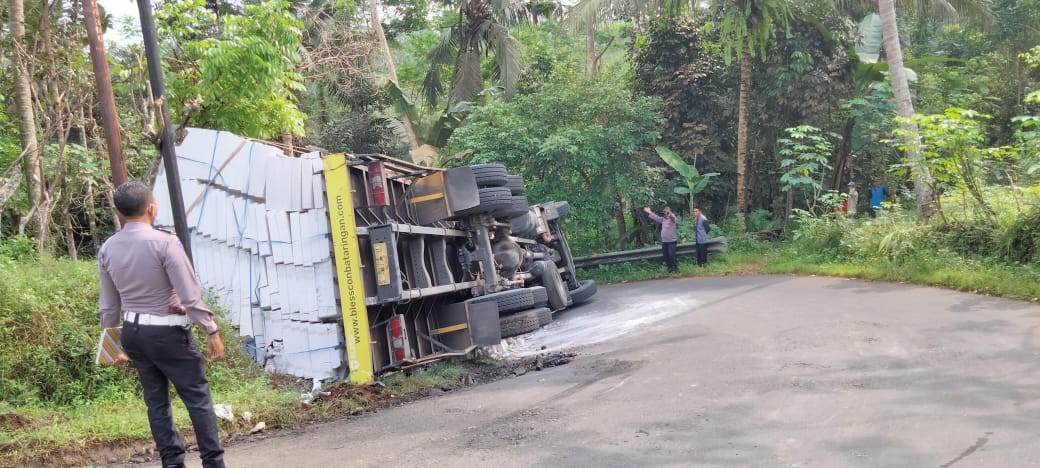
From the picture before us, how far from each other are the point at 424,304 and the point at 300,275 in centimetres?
164

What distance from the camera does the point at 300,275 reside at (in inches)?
314

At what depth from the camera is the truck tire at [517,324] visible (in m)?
9.29

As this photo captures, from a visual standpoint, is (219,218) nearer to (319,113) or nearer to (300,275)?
(300,275)

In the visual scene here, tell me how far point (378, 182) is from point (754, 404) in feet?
14.1

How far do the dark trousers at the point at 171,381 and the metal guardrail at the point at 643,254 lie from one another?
1437 centimetres

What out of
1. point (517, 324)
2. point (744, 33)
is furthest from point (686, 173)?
point (517, 324)

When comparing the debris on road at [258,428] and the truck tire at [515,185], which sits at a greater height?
the truck tire at [515,185]

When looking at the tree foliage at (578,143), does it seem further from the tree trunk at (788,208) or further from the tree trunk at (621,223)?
the tree trunk at (788,208)

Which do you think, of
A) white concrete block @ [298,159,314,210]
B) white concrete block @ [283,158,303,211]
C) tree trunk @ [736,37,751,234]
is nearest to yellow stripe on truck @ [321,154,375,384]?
white concrete block @ [298,159,314,210]

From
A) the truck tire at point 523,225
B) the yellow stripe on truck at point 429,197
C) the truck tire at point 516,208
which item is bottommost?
the truck tire at point 523,225

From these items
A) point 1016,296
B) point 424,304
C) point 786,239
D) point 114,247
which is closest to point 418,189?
point 424,304

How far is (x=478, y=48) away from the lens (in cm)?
2594

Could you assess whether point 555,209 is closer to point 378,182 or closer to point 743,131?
point 378,182

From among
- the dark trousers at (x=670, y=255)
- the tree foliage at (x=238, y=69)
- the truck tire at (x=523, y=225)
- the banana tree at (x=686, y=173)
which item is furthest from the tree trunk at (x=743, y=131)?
the tree foliage at (x=238, y=69)
